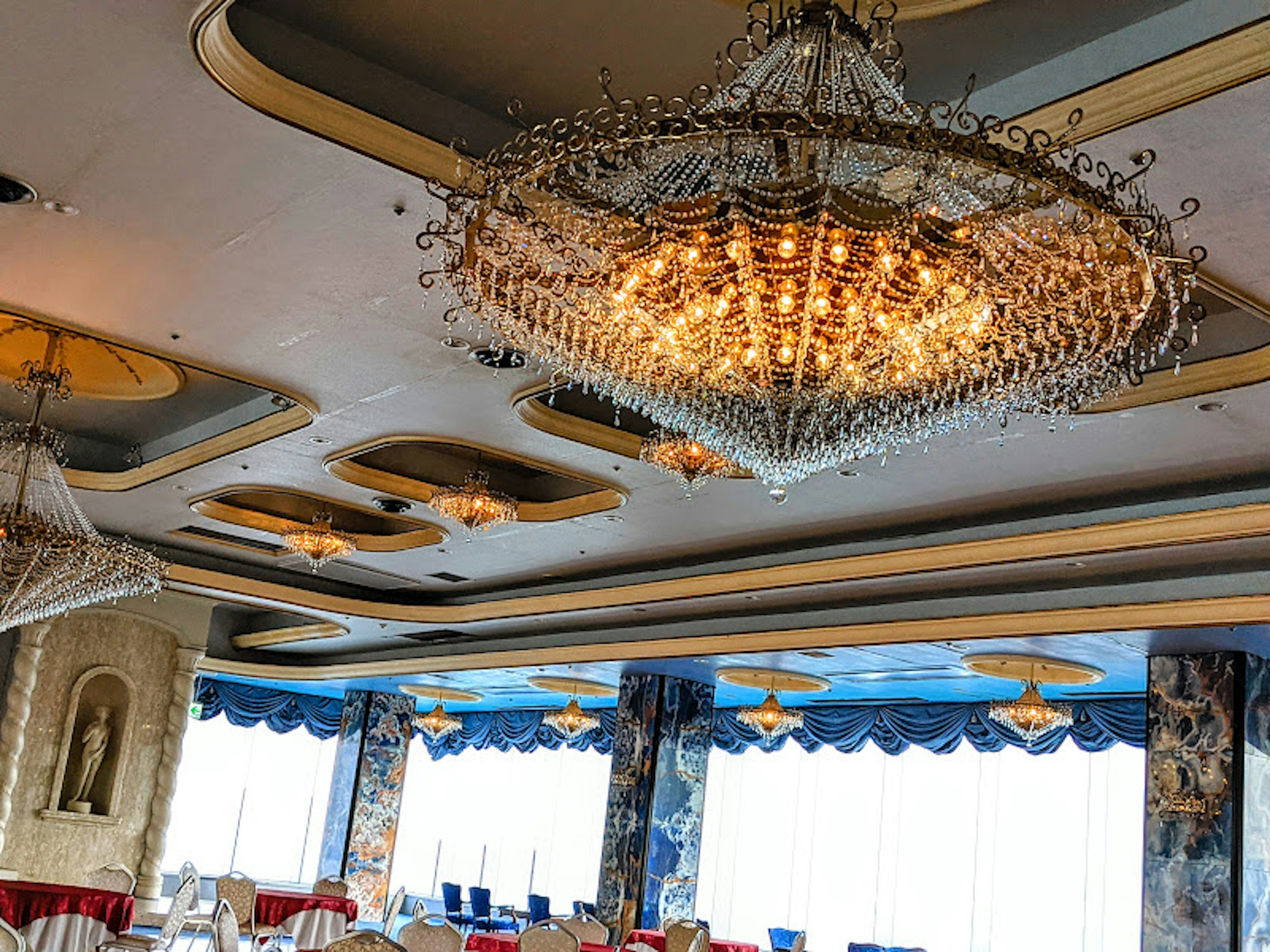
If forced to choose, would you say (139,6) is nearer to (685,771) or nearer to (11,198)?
(11,198)

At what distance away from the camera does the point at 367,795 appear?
1919 centimetres

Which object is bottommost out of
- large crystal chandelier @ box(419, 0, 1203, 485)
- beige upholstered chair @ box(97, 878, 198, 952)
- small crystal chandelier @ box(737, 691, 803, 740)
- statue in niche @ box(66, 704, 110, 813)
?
beige upholstered chair @ box(97, 878, 198, 952)

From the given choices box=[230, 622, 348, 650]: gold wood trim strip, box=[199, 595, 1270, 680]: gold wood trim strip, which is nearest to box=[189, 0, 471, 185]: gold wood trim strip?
box=[199, 595, 1270, 680]: gold wood trim strip

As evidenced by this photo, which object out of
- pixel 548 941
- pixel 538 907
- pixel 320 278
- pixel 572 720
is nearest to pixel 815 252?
pixel 320 278

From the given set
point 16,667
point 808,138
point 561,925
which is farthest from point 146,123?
point 16,667

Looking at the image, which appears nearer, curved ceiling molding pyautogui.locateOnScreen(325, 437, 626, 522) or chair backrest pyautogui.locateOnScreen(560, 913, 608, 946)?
curved ceiling molding pyautogui.locateOnScreen(325, 437, 626, 522)

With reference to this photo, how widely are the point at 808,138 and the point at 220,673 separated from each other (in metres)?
18.0

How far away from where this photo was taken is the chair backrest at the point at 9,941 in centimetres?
612

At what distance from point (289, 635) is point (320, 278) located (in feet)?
41.1

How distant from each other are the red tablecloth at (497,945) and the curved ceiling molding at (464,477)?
9.87 feet

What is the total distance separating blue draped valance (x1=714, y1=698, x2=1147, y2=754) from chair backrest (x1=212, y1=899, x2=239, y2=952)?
924 cm

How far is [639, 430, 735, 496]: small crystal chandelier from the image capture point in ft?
23.5

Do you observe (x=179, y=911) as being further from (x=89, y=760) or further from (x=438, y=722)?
(x=438, y=722)

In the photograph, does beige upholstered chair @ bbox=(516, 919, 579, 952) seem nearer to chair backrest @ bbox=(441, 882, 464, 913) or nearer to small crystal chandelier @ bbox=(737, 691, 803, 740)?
small crystal chandelier @ bbox=(737, 691, 803, 740)
